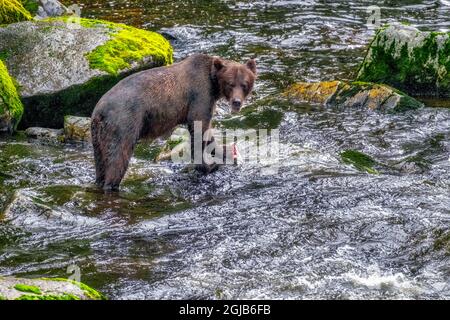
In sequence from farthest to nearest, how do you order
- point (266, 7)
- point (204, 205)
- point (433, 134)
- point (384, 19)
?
point (266, 7), point (384, 19), point (433, 134), point (204, 205)

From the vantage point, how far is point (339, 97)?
12.1 m

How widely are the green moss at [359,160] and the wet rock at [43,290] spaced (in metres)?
4.69

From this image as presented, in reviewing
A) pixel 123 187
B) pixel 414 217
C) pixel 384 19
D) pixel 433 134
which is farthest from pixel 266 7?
pixel 414 217

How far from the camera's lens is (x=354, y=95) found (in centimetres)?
1198

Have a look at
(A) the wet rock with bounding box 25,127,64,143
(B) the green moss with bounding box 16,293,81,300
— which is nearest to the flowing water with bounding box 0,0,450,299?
(A) the wet rock with bounding box 25,127,64,143

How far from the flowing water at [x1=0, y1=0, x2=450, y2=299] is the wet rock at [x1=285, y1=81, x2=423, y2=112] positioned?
244mm

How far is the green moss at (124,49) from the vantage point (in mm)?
10781

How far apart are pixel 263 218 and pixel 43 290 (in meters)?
3.07

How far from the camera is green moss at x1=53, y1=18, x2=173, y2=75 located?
10.8m

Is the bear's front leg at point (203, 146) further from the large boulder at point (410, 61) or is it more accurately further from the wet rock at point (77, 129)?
the large boulder at point (410, 61)

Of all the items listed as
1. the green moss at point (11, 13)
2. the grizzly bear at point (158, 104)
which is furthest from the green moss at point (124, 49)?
the grizzly bear at point (158, 104)

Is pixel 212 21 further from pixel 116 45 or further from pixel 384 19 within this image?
pixel 116 45

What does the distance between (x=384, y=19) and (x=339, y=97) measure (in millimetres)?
6000
